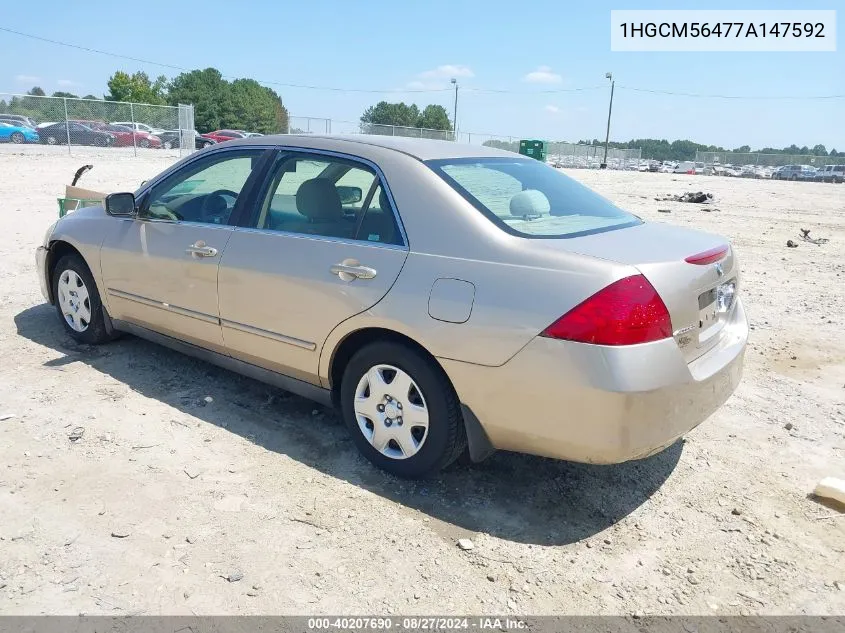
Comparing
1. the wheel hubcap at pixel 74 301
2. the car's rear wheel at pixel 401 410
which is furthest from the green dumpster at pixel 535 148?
the car's rear wheel at pixel 401 410

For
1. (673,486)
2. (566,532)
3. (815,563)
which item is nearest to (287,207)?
(566,532)

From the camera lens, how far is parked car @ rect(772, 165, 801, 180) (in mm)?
53531

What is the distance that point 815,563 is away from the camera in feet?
9.11

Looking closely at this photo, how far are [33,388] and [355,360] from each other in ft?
7.87

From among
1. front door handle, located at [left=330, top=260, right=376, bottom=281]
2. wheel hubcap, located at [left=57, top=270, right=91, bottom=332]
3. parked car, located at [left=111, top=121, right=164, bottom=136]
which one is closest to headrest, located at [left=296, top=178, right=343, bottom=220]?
front door handle, located at [left=330, top=260, right=376, bottom=281]

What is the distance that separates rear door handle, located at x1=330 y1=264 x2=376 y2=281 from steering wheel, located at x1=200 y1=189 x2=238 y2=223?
1048 mm

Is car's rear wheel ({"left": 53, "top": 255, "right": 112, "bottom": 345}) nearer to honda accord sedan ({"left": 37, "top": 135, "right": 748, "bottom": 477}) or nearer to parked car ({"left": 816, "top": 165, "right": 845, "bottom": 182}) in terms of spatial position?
honda accord sedan ({"left": 37, "top": 135, "right": 748, "bottom": 477})

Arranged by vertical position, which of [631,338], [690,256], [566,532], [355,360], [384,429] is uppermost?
[690,256]

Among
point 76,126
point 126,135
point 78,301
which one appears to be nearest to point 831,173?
point 126,135

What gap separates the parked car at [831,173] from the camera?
5149cm

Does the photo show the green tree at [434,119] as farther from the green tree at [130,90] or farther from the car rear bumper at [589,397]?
the car rear bumper at [589,397]

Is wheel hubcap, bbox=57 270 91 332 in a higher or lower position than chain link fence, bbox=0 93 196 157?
lower

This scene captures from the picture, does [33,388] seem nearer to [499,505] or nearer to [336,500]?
[336,500]

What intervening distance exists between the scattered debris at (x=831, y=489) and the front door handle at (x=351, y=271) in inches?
96.0
